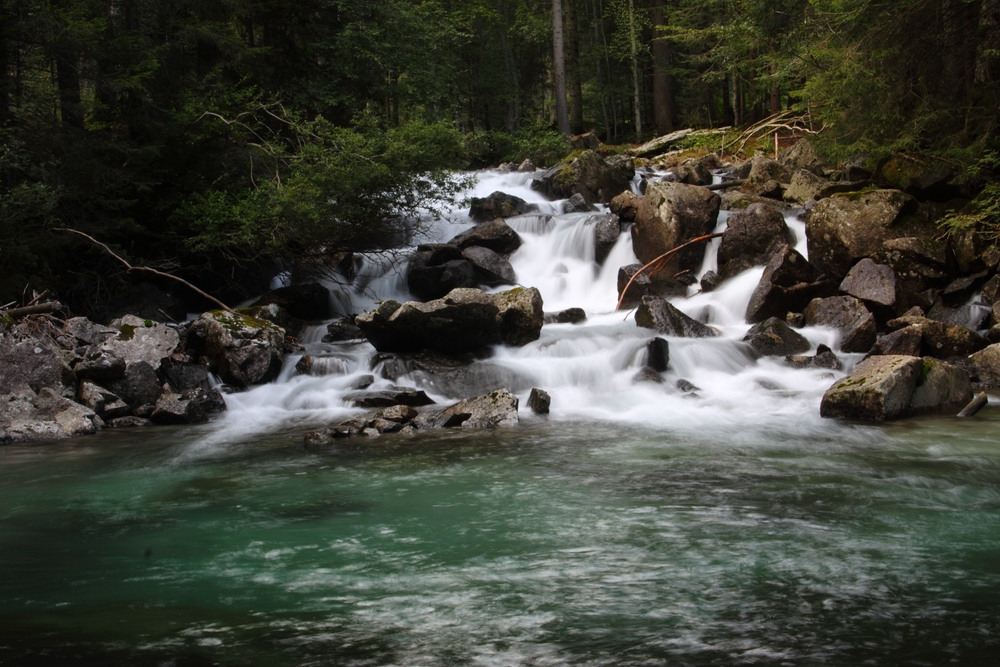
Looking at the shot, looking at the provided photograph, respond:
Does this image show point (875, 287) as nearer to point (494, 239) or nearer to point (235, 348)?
point (494, 239)

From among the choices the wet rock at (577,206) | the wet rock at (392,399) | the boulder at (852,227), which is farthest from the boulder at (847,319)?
the wet rock at (577,206)

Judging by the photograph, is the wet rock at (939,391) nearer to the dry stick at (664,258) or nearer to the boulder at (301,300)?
the dry stick at (664,258)

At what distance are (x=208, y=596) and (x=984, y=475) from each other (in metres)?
6.37

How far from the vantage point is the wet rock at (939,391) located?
9211 mm

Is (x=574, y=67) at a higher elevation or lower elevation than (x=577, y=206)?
higher

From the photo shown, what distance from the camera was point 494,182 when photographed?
23.9m

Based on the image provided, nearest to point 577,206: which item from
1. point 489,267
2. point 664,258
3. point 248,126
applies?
point 489,267

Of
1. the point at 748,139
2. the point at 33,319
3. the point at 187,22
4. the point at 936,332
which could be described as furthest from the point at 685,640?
the point at 748,139

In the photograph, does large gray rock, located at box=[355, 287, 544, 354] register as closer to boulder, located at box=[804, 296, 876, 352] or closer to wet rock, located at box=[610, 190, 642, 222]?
boulder, located at box=[804, 296, 876, 352]

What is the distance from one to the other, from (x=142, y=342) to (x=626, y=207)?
34.6ft

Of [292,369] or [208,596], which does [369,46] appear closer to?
[292,369]

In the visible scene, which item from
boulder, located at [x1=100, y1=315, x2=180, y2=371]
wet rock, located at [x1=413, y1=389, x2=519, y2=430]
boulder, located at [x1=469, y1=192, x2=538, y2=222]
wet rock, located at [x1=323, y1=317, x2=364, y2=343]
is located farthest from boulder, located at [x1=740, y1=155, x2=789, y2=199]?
boulder, located at [x1=100, y1=315, x2=180, y2=371]

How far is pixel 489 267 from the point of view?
652 inches

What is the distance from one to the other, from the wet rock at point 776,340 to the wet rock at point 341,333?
6.89 metres
